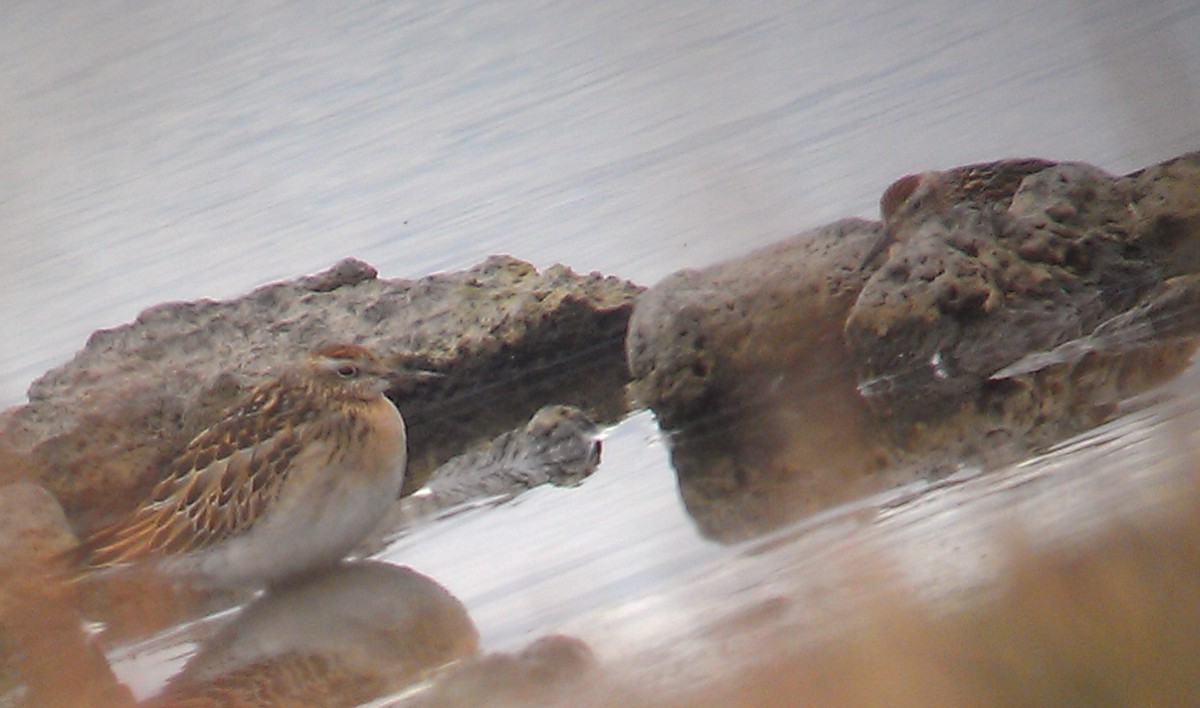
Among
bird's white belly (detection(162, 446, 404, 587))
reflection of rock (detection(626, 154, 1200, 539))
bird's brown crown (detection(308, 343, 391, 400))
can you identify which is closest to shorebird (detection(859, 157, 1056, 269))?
reflection of rock (detection(626, 154, 1200, 539))

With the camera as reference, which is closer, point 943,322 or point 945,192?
point 943,322

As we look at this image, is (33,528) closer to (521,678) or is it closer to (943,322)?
(521,678)

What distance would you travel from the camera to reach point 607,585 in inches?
Answer: 45.5

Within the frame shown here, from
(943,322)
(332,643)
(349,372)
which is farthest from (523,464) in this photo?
(332,643)

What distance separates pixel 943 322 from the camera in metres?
1.89

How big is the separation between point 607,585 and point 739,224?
524 millimetres

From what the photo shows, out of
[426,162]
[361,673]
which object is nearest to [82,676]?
[361,673]

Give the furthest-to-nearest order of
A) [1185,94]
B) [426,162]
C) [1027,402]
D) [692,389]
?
[426,162]
[692,389]
[1027,402]
[1185,94]

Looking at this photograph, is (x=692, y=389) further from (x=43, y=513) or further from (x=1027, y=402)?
(x=43, y=513)

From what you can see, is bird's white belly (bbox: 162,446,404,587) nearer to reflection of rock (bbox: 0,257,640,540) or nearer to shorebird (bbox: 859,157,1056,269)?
reflection of rock (bbox: 0,257,640,540)

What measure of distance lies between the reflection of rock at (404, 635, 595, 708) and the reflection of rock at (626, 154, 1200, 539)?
0.48 meters

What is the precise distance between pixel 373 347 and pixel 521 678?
151 centimetres

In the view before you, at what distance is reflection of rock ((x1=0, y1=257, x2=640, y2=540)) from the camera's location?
83.0 inches

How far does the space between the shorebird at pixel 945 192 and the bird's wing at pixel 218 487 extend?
0.78 m
